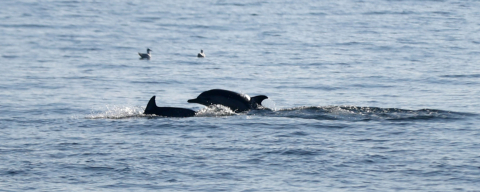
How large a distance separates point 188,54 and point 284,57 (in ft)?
15.6

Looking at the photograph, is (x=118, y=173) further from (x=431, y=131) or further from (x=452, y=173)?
(x=431, y=131)

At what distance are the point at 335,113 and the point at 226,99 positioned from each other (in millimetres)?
2779

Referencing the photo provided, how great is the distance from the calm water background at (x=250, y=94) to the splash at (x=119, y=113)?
44 millimetres

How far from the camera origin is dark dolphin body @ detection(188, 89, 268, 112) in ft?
73.2

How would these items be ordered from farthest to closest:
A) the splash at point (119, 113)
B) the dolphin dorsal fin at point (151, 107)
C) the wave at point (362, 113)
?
the splash at point (119, 113), the dolphin dorsal fin at point (151, 107), the wave at point (362, 113)

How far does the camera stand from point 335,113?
22.1 meters

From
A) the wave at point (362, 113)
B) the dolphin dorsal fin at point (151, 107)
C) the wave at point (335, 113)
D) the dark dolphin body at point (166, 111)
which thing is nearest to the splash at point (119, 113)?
the wave at point (335, 113)

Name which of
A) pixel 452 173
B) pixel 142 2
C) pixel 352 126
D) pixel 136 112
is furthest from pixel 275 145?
pixel 142 2

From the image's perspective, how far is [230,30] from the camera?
162 ft

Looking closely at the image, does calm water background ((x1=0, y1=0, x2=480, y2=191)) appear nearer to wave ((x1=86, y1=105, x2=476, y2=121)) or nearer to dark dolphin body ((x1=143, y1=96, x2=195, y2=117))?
wave ((x1=86, y1=105, x2=476, y2=121))

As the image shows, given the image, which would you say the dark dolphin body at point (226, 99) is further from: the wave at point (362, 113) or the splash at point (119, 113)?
the splash at point (119, 113)

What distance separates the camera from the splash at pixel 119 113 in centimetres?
2227

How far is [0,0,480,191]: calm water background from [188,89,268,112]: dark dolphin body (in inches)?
9.5

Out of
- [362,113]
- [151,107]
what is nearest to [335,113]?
[362,113]
